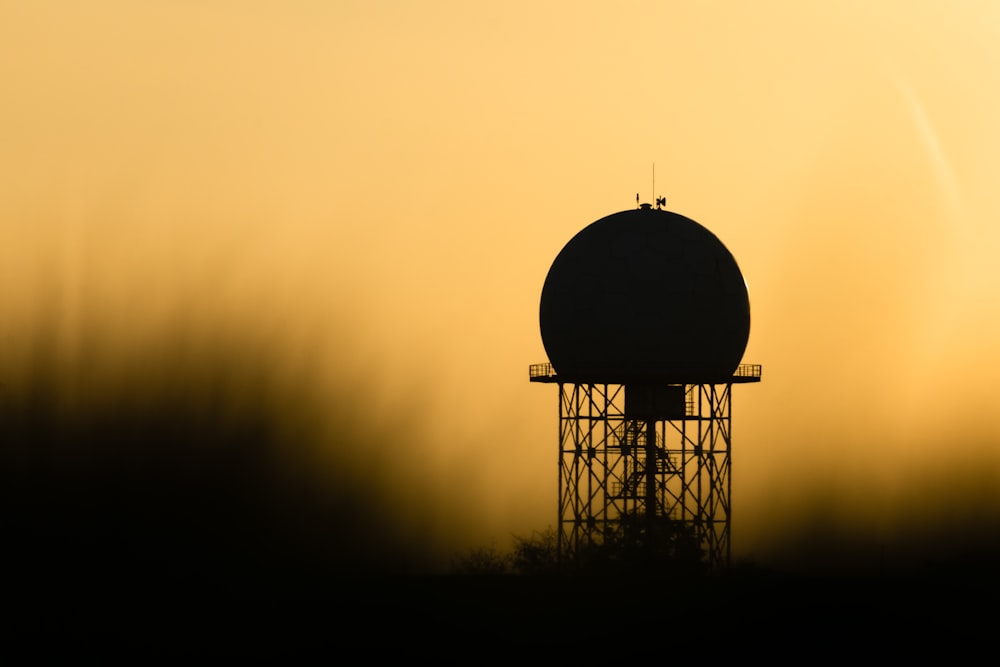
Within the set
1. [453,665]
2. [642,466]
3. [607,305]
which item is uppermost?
[607,305]

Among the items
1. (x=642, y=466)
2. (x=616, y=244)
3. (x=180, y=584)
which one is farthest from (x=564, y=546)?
(x=180, y=584)

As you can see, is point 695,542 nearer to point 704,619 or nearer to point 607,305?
point 607,305

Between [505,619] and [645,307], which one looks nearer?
[505,619]

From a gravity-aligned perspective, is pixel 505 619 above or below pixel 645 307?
below

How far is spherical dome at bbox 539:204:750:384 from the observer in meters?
99.4

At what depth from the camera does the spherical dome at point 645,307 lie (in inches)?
3912

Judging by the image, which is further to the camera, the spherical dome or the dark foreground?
the spherical dome

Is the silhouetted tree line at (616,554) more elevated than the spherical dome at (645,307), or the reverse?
the spherical dome at (645,307)

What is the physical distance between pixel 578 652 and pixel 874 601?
39.4ft

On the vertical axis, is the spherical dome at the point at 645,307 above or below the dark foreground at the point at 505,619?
above

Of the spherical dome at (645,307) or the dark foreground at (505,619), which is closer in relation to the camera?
the dark foreground at (505,619)

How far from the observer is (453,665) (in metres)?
78.8

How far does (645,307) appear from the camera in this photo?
9925 cm

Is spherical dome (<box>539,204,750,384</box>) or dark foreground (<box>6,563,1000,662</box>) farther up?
spherical dome (<box>539,204,750,384</box>)
